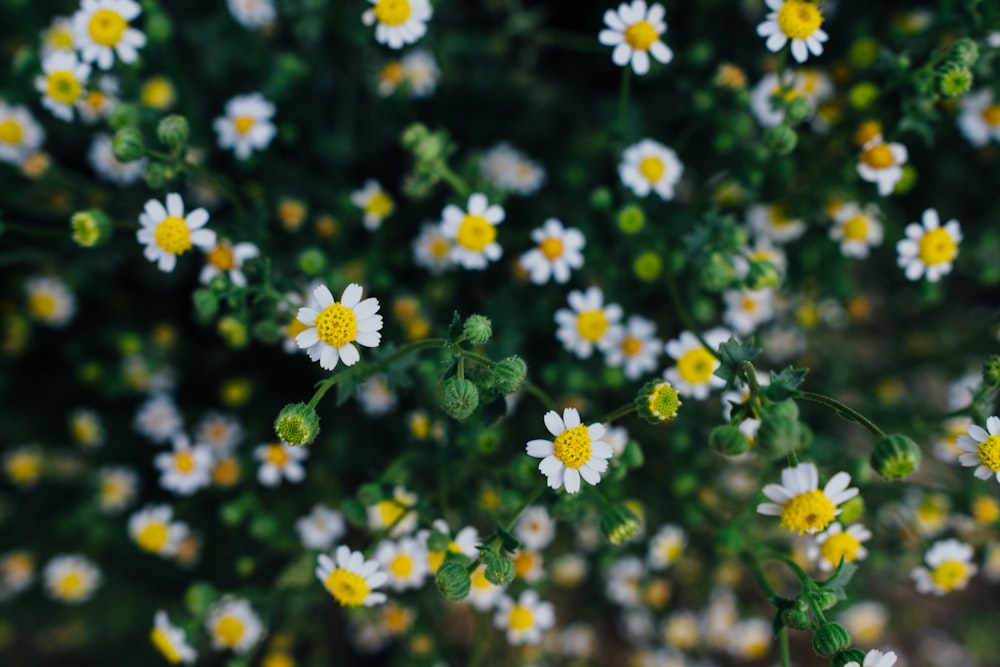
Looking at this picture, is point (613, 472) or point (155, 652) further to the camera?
point (155, 652)

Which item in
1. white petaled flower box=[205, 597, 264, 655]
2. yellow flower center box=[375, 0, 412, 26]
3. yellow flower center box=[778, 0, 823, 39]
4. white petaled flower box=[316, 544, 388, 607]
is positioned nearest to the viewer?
white petaled flower box=[316, 544, 388, 607]

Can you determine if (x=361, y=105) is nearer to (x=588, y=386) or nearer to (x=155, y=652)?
(x=588, y=386)

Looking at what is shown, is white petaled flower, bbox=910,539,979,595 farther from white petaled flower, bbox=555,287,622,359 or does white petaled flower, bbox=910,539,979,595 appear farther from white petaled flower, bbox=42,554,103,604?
white petaled flower, bbox=42,554,103,604

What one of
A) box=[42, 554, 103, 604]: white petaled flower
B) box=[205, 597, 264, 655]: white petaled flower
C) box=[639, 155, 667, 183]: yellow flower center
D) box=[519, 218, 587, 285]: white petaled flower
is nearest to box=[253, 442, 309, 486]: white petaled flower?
box=[205, 597, 264, 655]: white petaled flower

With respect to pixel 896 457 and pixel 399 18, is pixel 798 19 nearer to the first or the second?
pixel 399 18

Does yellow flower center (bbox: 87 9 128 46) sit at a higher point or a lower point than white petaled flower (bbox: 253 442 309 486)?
higher

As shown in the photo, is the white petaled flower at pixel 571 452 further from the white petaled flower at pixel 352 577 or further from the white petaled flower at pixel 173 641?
the white petaled flower at pixel 173 641

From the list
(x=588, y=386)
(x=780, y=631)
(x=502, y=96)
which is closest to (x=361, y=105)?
(x=502, y=96)
